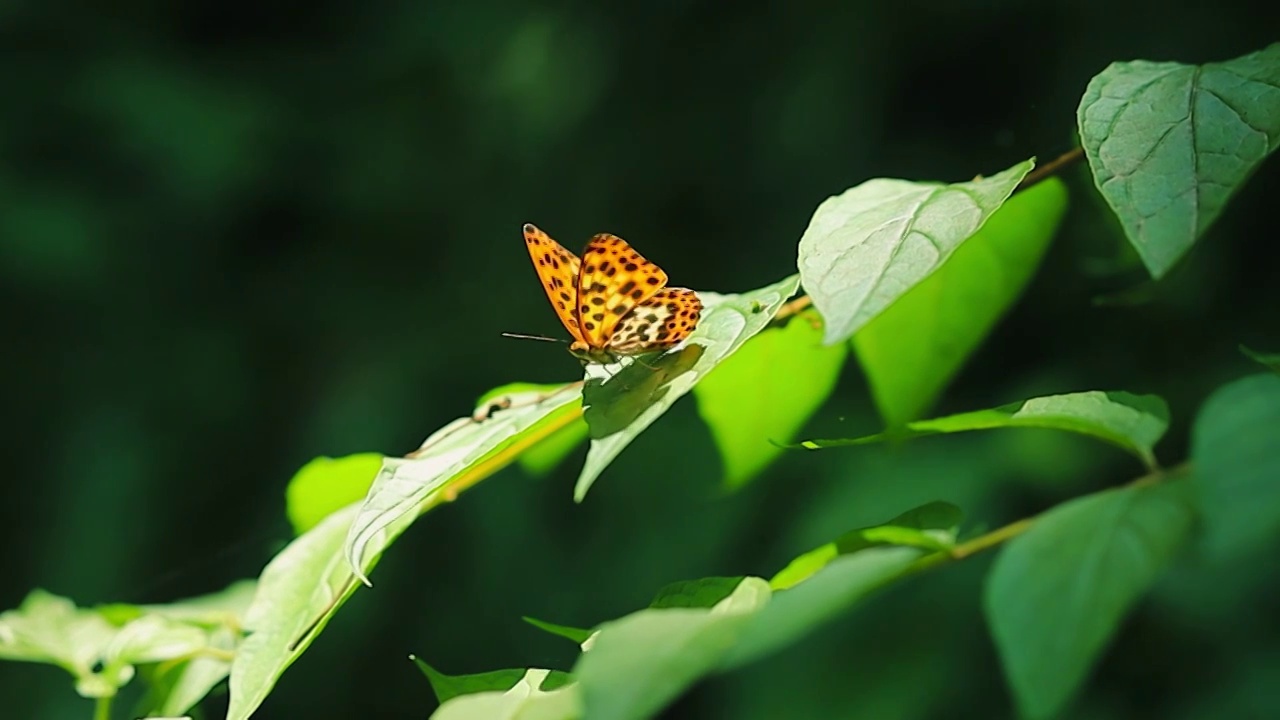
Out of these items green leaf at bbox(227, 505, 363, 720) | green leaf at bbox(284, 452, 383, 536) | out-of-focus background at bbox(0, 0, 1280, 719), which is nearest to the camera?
green leaf at bbox(227, 505, 363, 720)

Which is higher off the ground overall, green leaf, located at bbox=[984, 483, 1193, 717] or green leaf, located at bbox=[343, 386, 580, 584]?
green leaf, located at bbox=[343, 386, 580, 584]

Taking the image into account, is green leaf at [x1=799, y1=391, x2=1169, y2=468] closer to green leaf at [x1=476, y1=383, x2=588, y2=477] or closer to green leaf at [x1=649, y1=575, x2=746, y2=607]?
green leaf at [x1=649, y1=575, x2=746, y2=607]

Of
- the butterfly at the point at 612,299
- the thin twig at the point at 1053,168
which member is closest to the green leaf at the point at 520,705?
the butterfly at the point at 612,299

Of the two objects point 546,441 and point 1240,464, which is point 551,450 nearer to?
point 546,441

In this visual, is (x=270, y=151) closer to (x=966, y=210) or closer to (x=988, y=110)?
(x=988, y=110)

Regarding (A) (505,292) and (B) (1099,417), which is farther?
(A) (505,292)

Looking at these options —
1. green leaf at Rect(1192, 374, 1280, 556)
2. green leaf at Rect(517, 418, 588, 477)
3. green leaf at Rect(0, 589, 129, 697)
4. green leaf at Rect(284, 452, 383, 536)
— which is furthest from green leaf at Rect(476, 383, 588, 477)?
green leaf at Rect(1192, 374, 1280, 556)

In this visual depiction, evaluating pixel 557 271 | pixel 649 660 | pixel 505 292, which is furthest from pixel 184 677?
pixel 505 292
